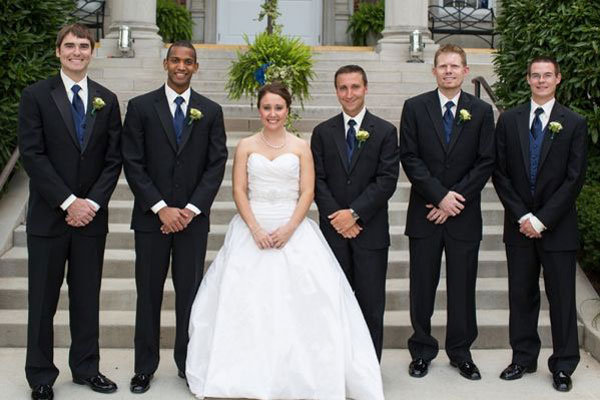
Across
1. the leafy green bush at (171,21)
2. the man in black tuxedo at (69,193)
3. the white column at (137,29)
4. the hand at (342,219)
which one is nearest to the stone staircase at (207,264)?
the man in black tuxedo at (69,193)

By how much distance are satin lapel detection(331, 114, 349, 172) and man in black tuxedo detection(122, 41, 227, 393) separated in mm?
807

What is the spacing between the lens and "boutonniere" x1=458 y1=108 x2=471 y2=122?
5871 millimetres

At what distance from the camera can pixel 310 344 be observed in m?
5.45

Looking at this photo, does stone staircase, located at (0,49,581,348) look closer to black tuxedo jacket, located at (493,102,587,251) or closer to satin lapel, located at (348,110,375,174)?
black tuxedo jacket, located at (493,102,587,251)

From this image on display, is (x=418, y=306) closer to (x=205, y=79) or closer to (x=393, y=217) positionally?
(x=393, y=217)

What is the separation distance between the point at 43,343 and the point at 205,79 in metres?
7.65

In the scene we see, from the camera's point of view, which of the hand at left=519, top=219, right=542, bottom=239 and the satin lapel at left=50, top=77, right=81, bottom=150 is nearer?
the satin lapel at left=50, top=77, right=81, bottom=150

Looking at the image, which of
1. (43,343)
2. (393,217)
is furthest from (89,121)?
(393,217)

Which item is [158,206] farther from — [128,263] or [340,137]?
[128,263]

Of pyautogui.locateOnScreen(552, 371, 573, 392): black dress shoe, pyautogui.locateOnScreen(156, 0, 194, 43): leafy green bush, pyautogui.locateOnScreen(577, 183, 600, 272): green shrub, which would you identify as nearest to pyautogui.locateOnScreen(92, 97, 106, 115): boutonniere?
pyautogui.locateOnScreen(552, 371, 573, 392): black dress shoe

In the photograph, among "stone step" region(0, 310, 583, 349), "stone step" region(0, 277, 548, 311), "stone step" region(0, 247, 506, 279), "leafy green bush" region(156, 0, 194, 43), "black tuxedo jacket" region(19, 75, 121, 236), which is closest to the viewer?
"black tuxedo jacket" region(19, 75, 121, 236)

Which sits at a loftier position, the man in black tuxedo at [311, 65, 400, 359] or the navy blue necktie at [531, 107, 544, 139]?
the navy blue necktie at [531, 107, 544, 139]

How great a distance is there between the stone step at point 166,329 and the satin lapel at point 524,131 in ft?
5.58

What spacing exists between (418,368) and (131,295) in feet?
8.68
